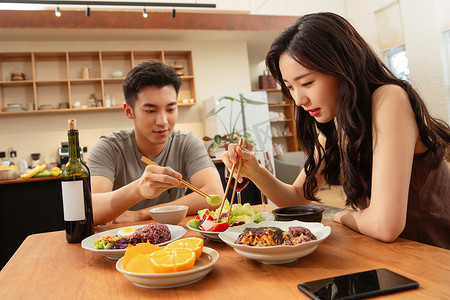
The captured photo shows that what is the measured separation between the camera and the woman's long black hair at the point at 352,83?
1156mm

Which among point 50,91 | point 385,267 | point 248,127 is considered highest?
point 50,91

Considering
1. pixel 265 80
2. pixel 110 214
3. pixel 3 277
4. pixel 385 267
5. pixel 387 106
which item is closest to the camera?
pixel 385 267

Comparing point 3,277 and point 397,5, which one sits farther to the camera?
point 397,5

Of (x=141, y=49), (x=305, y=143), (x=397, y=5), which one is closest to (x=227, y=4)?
(x=141, y=49)

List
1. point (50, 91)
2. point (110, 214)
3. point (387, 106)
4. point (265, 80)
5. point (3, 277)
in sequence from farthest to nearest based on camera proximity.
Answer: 1. point (265, 80)
2. point (50, 91)
3. point (110, 214)
4. point (387, 106)
5. point (3, 277)

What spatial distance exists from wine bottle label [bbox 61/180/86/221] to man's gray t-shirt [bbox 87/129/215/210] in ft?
2.26

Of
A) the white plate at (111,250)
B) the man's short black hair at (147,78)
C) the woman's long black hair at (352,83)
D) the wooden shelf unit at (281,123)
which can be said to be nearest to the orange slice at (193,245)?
the white plate at (111,250)

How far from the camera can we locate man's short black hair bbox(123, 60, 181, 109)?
73.9 inches

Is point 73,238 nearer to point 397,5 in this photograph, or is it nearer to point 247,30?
point 247,30

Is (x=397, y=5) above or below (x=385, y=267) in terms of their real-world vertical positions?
above

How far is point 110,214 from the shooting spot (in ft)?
4.85

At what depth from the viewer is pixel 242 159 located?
1288mm

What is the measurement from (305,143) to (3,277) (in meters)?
1.15

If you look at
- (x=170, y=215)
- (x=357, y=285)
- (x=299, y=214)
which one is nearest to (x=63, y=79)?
(x=170, y=215)
